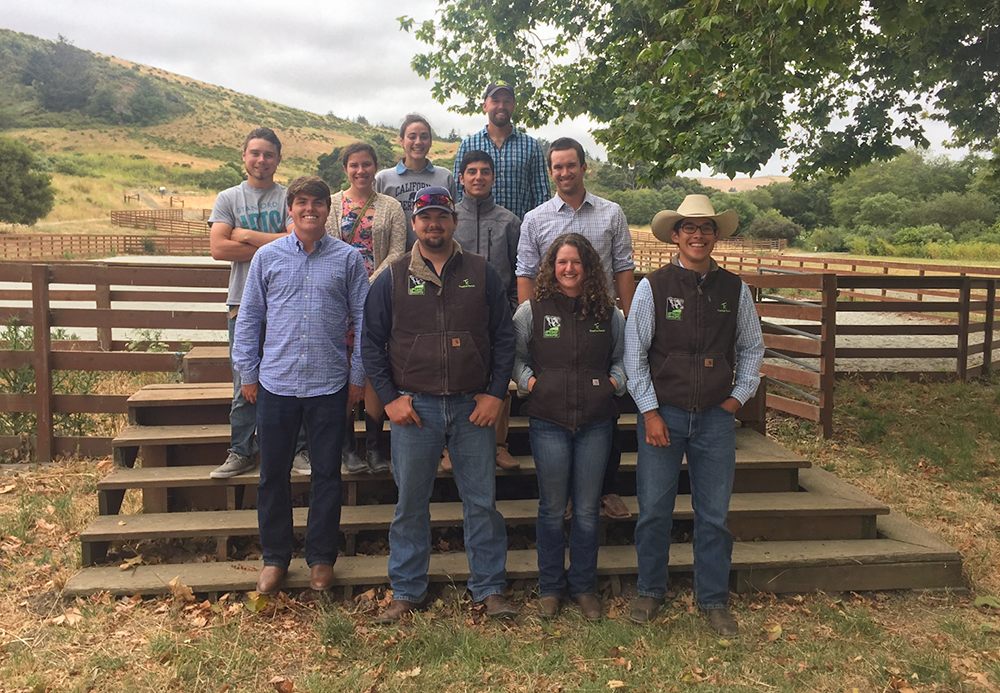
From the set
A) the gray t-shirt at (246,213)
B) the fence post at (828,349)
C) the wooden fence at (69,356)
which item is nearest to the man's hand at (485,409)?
the gray t-shirt at (246,213)

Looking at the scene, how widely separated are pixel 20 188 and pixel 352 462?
47.0 meters

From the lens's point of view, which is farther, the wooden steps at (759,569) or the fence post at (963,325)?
the fence post at (963,325)

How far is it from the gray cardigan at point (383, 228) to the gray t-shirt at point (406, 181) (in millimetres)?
317

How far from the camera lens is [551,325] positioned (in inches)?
136

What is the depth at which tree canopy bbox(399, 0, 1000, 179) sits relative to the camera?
248 inches

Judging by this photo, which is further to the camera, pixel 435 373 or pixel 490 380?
pixel 490 380

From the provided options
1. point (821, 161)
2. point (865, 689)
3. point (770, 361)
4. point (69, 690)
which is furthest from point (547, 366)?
point (821, 161)

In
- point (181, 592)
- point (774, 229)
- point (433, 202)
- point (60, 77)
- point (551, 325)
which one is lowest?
point (181, 592)

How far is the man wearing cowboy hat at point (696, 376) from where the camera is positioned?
132 inches

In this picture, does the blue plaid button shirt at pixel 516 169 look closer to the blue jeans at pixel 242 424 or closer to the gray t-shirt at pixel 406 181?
the gray t-shirt at pixel 406 181

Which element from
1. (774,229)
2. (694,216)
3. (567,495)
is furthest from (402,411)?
(774,229)

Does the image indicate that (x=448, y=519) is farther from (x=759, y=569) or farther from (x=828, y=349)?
(x=828, y=349)

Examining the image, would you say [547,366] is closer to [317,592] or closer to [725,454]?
[725,454]

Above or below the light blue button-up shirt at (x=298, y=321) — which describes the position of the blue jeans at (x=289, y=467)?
below
